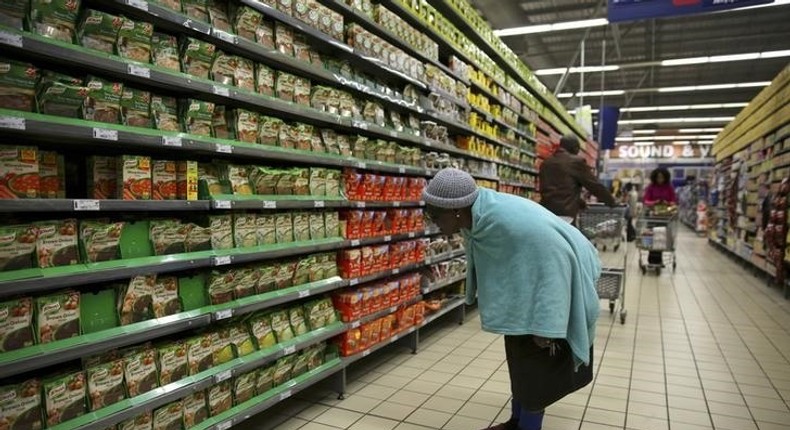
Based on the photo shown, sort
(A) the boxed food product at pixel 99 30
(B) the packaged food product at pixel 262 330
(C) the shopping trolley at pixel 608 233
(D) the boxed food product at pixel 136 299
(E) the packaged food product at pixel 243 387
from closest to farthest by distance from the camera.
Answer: (A) the boxed food product at pixel 99 30 < (D) the boxed food product at pixel 136 299 < (E) the packaged food product at pixel 243 387 < (B) the packaged food product at pixel 262 330 < (C) the shopping trolley at pixel 608 233

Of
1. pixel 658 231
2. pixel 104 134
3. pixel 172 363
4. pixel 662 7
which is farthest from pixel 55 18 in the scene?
pixel 658 231

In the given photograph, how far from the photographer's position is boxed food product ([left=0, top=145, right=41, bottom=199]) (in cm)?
184

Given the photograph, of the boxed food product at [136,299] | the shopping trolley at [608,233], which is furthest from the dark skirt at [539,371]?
the shopping trolley at [608,233]

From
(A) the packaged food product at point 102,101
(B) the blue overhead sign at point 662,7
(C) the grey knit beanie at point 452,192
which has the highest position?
(B) the blue overhead sign at point 662,7

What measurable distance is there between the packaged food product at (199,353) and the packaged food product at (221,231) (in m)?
0.47

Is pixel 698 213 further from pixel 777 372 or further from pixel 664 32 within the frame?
pixel 777 372

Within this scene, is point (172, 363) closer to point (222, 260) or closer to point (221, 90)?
point (222, 260)

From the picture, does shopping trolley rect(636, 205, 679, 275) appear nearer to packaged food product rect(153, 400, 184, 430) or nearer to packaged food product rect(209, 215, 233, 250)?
packaged food product rect(209, 215, 233, 250)

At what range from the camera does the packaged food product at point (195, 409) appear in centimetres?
253

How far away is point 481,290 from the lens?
7.77 feet

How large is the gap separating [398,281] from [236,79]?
226 cm

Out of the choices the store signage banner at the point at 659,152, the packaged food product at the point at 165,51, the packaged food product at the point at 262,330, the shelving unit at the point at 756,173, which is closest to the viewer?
the packaged food product at the point at 165,51

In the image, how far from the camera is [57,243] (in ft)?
6.68

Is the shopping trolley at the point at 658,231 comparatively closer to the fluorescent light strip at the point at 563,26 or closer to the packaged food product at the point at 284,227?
the fluorescent light strip at the point at 563,26
